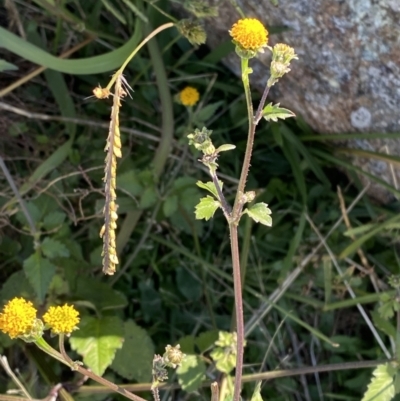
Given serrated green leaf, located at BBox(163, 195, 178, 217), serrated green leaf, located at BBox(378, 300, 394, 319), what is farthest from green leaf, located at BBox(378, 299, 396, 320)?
serrated green leaf, located at BBox(163, 195, 178, 217)

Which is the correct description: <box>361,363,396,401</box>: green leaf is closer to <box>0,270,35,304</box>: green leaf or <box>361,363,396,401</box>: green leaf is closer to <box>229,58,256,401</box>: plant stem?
<box>229,58,256,401</box>: plant stem

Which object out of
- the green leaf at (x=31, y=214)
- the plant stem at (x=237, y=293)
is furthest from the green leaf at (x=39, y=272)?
the plant stem at (x=237, y=293)

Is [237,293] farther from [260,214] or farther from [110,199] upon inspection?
[110,199]

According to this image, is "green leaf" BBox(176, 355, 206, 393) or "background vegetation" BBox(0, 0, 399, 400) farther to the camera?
"background vegetation" BBox(0, 0, 399, 400)

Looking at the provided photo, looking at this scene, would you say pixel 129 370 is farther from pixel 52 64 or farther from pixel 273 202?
pixel 52 64

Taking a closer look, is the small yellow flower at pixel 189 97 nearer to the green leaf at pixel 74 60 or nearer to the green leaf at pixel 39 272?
Answer: the green leaf at pixel 74 60

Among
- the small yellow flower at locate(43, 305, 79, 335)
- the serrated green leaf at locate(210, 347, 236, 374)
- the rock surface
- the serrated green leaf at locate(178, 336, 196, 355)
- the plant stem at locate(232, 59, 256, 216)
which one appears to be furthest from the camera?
the serrated green leaf at locate(178, 336, 196, 355)
